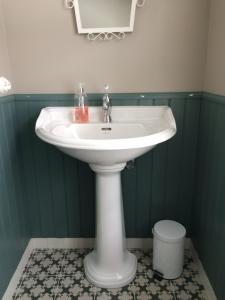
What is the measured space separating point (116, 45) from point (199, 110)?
0.61 m

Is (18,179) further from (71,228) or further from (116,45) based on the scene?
(116,45)

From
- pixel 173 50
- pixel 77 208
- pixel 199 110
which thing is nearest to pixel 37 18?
pixel 173 50

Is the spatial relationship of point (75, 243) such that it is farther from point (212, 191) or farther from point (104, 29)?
point (104, 29)

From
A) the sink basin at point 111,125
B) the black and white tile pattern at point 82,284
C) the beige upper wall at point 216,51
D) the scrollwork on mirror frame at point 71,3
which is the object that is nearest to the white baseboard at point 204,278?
the black and white tile pattern at point 82,284

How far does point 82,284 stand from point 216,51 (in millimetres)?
1482

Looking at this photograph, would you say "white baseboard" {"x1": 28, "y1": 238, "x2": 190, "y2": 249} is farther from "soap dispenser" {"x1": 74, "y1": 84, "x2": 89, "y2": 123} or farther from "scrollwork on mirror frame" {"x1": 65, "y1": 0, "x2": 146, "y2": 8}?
"scrollwork on mirror frame" {"x1": 65, "y1": 0, "x2": 146, "y2": 8}

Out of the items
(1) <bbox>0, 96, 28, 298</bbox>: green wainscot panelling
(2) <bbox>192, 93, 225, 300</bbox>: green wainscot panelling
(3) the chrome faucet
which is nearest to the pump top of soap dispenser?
(3) the chrome faucet

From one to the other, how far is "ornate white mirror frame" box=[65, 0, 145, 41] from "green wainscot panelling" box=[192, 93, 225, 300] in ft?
1.86

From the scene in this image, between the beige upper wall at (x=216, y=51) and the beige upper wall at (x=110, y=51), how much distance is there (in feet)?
0.15

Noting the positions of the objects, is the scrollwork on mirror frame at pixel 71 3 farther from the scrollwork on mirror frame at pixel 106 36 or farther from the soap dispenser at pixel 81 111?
the soap dispenser at pixel 81 111

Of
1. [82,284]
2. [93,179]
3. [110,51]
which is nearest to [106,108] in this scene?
[110,51]

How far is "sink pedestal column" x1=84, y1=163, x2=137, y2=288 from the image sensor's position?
51.9 inches

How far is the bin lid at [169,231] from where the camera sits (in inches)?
55.0

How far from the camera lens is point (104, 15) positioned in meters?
1.29
